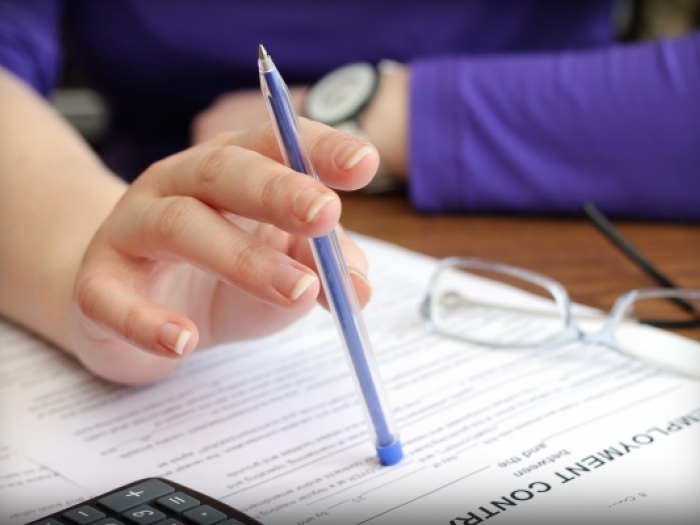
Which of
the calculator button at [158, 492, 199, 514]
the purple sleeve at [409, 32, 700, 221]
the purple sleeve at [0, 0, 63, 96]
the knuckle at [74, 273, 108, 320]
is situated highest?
the purple sleeve at [0, 0, 63, 96]

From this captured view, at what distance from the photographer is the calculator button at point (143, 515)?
0.29 m

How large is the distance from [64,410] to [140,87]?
571 millimetres

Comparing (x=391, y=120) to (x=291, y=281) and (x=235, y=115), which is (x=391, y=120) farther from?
(x=291, y=281)

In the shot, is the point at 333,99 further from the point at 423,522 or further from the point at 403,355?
the point at 423,522

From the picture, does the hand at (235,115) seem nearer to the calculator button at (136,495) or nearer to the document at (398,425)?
the document at (398,425)

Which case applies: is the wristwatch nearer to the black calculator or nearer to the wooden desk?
the wooden desk

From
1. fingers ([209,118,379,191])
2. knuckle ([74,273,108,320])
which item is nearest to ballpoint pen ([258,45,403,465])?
fingers ([209,118,379,191])

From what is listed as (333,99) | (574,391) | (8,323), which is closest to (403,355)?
(574,391)

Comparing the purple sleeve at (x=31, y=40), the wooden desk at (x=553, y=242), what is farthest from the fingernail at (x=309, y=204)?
the purple sleeve at (x=31, y=40)

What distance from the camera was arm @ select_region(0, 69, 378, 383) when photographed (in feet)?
1.10

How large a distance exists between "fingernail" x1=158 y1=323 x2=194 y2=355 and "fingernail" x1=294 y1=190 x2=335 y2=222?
0.07m

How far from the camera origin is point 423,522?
0.31 metres

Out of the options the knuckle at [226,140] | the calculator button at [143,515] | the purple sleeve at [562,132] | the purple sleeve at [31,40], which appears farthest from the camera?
the purple sleeve at [31,40]

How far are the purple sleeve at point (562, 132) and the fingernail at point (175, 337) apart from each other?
37cm
